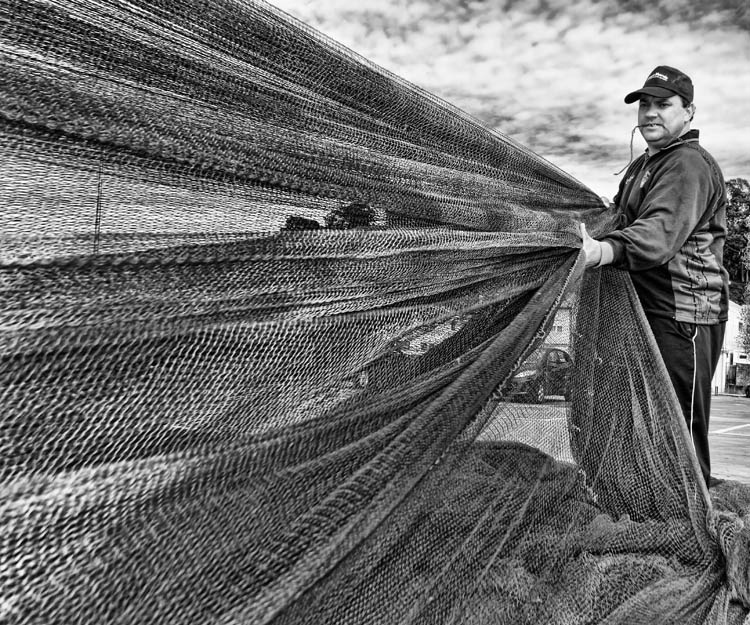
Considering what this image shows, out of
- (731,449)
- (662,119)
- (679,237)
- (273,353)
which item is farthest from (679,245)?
(731,449)

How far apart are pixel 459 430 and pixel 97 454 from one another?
900mm

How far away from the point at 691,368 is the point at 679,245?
525mm

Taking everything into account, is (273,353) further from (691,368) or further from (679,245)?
(691,368)

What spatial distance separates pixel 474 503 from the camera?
172 cm

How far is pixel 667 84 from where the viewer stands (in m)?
2.70

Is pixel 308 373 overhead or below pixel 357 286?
below

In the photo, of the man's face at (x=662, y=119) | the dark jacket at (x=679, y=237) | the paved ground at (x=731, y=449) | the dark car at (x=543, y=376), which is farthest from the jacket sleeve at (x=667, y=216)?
the paved ground at (x=731, y=449)

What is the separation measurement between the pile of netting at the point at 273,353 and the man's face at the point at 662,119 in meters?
1.01

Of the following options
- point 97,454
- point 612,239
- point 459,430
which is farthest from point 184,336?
point 612,239

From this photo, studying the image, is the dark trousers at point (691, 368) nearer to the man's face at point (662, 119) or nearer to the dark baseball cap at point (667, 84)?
the man's face at point (662, 119)

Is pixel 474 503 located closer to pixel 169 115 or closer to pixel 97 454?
pixel 97 454

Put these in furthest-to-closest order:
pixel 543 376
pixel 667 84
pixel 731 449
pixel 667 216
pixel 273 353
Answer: pixel 731 449 < pixel 667 84 < pixel 667 216 < pixel 543 376 < pixel 273 353

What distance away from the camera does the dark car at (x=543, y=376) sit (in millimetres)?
1973

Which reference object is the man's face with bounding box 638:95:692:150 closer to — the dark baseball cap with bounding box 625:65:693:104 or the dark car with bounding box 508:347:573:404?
the dark baseball cap with bounding box 625:65:693:104
